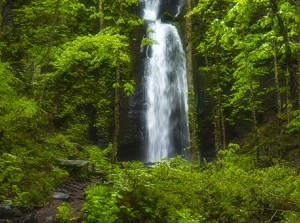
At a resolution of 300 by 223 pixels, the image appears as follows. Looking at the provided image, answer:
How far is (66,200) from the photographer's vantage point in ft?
26.6

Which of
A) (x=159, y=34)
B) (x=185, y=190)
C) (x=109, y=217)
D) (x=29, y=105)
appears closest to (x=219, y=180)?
(x=185, y=190)

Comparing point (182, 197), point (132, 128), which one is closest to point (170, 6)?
point (132, 128)

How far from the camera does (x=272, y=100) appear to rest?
21.1 m

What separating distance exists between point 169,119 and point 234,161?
980 cm

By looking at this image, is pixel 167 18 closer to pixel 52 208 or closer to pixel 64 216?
pixel 52 208

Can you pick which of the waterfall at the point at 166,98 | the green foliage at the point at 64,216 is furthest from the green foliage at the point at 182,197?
the waterfall at the point at 166,98

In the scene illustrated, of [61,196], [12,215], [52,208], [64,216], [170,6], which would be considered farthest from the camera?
[170,6]

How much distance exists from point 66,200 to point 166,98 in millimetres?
13400

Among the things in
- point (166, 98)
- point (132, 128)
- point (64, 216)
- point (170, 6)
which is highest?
point (170, 6)

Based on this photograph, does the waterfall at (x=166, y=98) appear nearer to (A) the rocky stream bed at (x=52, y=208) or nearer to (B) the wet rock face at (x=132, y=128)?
(B) the wet rock face at (x=132, y=128)

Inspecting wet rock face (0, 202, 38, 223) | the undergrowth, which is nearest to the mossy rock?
the undergrowth

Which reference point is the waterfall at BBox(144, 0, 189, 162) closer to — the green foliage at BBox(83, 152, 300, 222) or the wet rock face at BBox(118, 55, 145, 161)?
Result: the wet rock face at BBox(118, 55, 145, 161)

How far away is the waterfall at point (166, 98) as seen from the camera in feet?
66.0

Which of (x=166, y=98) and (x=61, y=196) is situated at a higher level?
(x=166, y=98)
